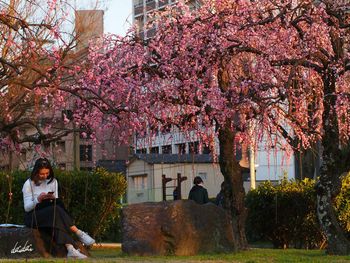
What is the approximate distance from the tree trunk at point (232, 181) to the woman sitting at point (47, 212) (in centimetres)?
363

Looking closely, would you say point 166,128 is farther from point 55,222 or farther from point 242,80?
point 55,222

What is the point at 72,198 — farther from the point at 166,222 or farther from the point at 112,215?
the point at 166,222

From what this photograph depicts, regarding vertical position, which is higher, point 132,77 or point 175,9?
point 175,9

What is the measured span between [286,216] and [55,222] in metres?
8.48

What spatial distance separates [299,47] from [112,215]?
564cm

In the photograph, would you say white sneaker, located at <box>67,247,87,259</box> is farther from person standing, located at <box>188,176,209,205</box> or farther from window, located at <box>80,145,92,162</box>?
window, located at <box>80,145,92,162</box>

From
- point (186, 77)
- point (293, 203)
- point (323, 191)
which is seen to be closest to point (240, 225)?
point (323, 191)

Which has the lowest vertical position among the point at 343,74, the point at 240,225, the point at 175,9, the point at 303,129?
the point at 240,225

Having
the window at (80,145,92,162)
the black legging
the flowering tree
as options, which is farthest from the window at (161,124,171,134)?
the window at (80,145,92,162)

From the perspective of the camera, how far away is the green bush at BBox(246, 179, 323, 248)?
749 inches

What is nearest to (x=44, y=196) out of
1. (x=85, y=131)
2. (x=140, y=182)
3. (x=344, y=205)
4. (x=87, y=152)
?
(x=85, y=131)

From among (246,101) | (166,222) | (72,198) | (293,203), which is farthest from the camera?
(293,203)

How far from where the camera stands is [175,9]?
17.5 metres

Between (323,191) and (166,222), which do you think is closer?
(166,222)
